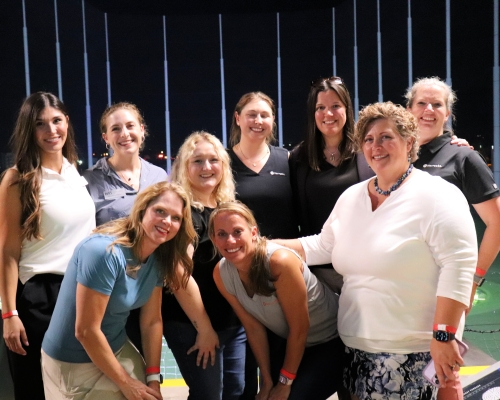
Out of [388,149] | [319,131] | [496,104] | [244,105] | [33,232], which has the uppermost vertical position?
[496,104]

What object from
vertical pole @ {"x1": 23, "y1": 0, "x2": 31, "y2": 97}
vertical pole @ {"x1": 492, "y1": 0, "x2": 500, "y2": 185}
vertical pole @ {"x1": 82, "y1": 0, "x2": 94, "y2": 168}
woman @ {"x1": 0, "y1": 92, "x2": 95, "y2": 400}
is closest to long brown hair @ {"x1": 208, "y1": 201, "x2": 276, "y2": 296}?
woman @ {"x1": 0, "y1": 92, "x2": 95, "y2": 400}

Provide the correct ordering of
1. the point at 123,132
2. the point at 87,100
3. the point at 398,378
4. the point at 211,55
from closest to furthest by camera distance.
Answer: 1. the point at 398,378
2. the point at 123,132
3. the point at 87,100
4. the point at 211,55

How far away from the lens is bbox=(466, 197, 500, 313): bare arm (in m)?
2.47

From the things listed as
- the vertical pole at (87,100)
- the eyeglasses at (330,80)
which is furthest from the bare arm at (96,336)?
the vertical pole at (87,100)

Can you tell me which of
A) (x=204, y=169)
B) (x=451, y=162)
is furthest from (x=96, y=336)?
(x=451, y=162)

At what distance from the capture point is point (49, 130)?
2297mm

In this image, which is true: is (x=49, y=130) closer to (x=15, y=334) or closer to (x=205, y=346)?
(x=15, y=334)

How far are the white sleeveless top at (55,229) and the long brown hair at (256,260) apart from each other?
25.5 inches

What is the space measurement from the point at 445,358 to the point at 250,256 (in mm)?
795

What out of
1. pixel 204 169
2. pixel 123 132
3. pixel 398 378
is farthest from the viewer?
pixel 123 132

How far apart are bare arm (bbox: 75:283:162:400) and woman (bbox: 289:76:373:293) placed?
1024 mm

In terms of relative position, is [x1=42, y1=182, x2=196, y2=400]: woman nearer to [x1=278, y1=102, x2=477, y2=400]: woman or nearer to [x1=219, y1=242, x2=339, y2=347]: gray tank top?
[x1=219, y1=242, x2=339, y2=347]: gray tank top

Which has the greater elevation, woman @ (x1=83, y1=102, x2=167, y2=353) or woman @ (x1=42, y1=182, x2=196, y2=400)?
woman @ (x1=83, y1=102, x2=167, y2=353)

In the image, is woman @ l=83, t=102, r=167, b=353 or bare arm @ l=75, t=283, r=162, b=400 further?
woman @ l=83, t=102, r=167, b=353
